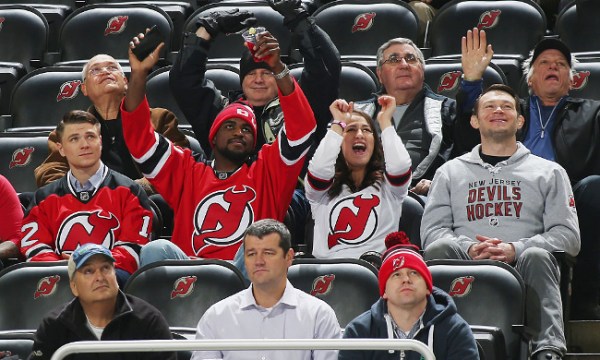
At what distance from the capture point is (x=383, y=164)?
6.04 meters

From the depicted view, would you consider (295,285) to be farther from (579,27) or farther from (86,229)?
(579,27)

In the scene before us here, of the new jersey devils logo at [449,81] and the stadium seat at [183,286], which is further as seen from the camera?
the new jersey devils logo at [449,81]

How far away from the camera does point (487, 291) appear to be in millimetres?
5207

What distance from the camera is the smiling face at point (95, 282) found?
5.11m

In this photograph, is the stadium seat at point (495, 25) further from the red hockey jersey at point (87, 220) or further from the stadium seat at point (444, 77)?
the red hockey jersey at point (87, 220)

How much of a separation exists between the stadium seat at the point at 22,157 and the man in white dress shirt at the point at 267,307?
2051 millimetres

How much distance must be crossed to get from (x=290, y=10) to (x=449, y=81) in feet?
3.68

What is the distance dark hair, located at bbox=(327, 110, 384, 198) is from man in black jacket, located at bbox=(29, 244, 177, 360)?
1194 mm

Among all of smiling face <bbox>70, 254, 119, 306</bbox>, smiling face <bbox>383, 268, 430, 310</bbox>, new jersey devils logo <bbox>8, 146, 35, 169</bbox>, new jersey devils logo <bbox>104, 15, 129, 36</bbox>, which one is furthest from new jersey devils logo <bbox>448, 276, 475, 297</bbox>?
new jersey devils logo <bbox>104, 15, 129, 36</bbox>

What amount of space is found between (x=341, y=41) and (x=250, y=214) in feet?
6.37

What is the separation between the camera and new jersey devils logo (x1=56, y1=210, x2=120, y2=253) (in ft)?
19.6

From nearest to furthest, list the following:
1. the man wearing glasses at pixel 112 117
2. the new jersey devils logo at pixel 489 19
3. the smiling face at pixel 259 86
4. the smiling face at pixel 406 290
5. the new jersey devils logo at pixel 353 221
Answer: the smiling face at pixel 406 290
the new jersey devils logo at pixel 353 221
the smiling face at pixel 259 86
the man wearing glasses at pixel 112 117
the new jersey devils logo at pixel 489 19

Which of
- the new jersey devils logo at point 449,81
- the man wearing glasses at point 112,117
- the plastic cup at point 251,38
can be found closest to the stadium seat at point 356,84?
the new jersey devils logo at point 449,81

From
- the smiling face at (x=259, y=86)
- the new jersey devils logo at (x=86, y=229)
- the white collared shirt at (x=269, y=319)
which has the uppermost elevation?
the smiling face at (x=259, y=86)
